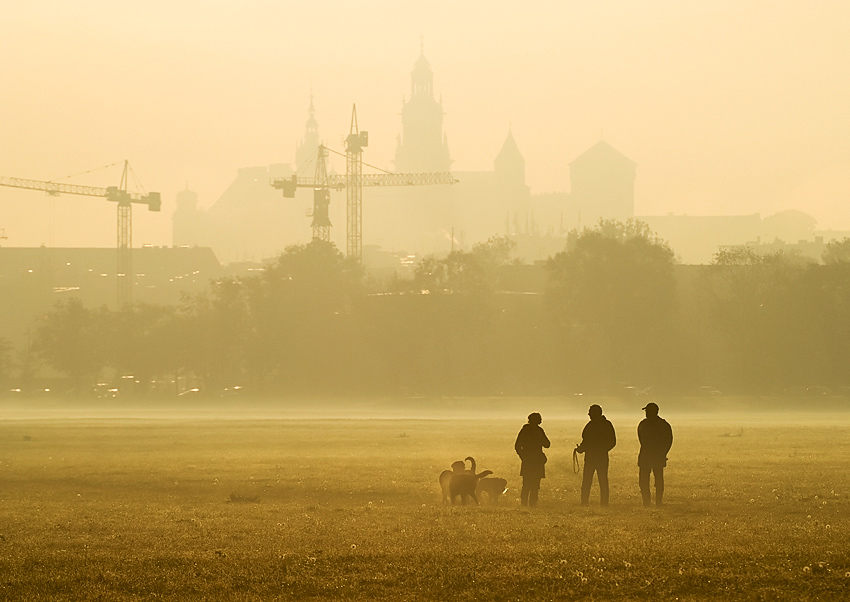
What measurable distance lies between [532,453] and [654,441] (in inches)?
117

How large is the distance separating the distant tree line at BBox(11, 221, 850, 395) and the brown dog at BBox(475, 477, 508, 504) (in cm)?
9823

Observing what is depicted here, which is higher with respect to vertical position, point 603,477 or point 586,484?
point 603,477

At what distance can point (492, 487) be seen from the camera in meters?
28.7

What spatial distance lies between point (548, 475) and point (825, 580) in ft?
A: 61.5

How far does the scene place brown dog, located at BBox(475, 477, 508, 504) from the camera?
93.9 feet

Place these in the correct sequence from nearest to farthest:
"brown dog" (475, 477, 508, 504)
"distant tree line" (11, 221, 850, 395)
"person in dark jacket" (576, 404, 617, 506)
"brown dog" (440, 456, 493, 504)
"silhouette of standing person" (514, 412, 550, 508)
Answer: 1. "person in dark jacket" (576, 404, 617, 506)
2. "silhouette of standing person" (514, 412, 550, 508)
3. "brown dog" (440, 456, 493, 504)
4. "brown dog" (475, 477, 508, 504)
5. "distant tree line" (11, 221, 850, 395)

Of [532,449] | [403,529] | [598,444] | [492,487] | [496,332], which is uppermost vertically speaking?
[496,332]

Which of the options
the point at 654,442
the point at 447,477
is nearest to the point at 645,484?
the point at 654,442

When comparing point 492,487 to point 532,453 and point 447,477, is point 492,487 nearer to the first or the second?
point 447,477

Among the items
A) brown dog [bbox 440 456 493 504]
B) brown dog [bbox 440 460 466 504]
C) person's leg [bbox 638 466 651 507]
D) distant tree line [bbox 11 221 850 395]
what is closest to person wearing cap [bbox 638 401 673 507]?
person's leg [bbox 638 466 651 507]

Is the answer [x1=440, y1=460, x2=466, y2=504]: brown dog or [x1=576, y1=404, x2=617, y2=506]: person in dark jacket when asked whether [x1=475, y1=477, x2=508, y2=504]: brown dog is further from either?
[x1=576, y1=404, x2=617, y2=506]: person in dark jacket

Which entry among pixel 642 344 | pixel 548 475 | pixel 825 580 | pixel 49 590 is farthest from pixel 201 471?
pixel 642 344

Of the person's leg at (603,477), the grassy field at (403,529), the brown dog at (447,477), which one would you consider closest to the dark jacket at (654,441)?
the person's leg at (603,477)

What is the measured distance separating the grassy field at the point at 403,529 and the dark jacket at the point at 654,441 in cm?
123
